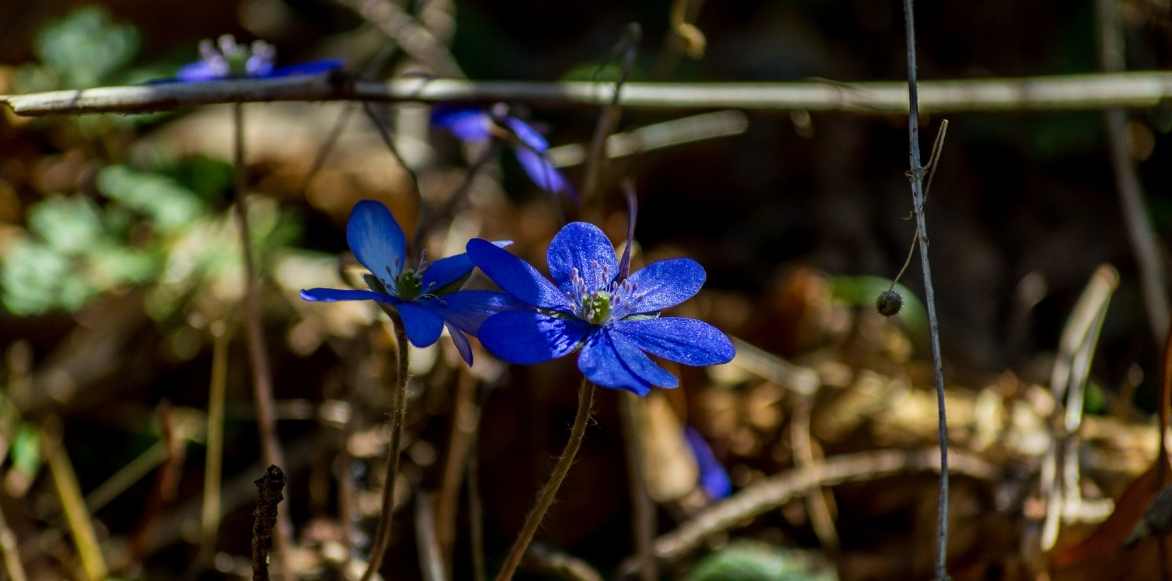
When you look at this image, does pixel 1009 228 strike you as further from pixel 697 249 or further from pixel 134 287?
pixel 134 287

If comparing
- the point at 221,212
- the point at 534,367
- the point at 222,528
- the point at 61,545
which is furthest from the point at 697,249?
the point at 61,545

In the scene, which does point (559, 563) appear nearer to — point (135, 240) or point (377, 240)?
point (377, 240)

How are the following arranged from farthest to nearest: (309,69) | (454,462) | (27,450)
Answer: (27,450), (454,462), (309,69)

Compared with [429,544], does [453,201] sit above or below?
above

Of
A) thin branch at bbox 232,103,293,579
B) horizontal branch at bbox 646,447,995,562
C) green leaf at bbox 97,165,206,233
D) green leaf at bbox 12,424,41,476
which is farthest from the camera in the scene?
green leaf at bbox 97,165,206,233

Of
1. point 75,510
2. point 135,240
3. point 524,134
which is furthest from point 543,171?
point 135,240

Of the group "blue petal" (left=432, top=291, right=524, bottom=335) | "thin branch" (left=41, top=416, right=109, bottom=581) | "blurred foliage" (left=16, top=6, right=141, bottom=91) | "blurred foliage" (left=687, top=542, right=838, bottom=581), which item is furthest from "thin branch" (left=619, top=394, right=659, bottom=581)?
"blurred foliage" (left=16, top=6, right=141, bottom=91)

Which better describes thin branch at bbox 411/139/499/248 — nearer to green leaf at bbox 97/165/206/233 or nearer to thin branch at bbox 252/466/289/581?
thin branch at bbox 252/466/289/581
